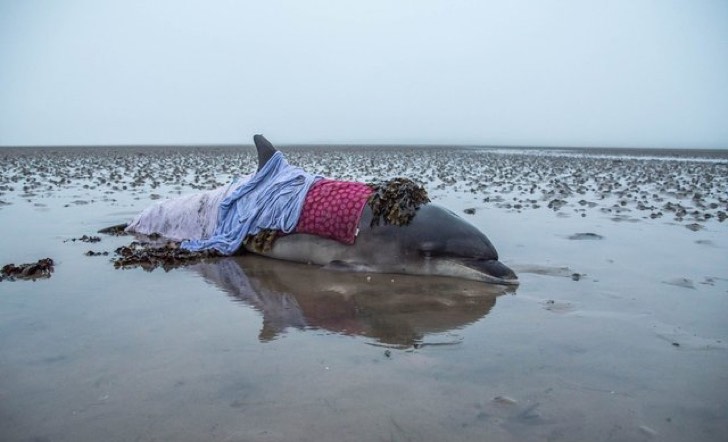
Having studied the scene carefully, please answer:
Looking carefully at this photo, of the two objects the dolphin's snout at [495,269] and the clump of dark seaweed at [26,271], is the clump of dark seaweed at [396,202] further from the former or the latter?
the clump of dark seaweed at [26,271]

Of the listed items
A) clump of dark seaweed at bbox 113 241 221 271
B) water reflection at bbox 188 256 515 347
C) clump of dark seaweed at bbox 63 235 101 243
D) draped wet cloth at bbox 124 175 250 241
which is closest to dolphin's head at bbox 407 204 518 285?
water reflection at bbox 188 256 515 347

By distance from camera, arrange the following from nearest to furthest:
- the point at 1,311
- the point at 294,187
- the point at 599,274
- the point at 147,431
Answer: the point at 147,431
the point at 1,311
the point at 599,274
the point at 294,187

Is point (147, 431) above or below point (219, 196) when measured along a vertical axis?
below

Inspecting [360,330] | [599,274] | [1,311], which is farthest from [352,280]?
[1,311]

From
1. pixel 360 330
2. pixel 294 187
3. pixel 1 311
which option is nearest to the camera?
pixel 360 330

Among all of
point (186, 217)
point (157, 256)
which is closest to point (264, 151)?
point (186, 217)

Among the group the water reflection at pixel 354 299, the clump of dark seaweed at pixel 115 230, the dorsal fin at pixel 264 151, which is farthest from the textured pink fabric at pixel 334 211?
the clump of dark seaweed at pixel 115 230

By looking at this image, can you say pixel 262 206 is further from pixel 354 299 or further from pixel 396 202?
pixel 354 299

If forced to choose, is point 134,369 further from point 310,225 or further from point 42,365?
point 310,225

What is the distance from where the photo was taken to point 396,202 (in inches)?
253

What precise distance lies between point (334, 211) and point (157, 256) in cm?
226

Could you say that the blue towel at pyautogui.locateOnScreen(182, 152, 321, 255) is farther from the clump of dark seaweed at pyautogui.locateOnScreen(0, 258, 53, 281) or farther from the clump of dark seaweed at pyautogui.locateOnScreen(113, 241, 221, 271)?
the clump of dark seaweed at pyautogui.locateOnScreen(0, 258, 53, 281)

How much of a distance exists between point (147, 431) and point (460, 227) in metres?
4.21

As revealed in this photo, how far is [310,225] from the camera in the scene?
6.66m
